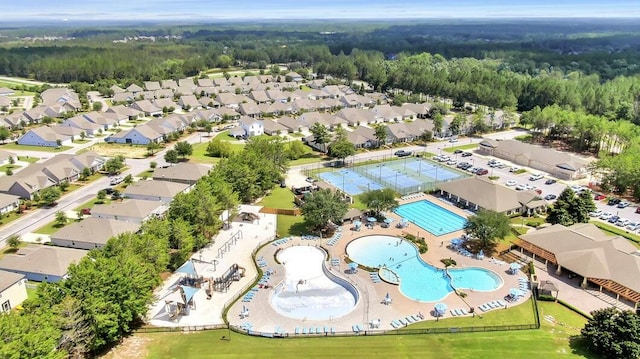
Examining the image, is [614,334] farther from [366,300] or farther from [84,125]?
[84,125]

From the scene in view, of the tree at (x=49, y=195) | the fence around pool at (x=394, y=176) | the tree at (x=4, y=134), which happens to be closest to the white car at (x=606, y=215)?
the fence around pool at (x=394, y=176)

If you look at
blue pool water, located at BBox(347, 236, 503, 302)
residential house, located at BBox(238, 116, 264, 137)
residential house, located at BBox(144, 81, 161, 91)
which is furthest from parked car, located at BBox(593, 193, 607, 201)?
residential house, located at BBox(144, 81, 161, 91)

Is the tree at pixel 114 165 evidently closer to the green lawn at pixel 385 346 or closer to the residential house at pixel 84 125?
the residential house at pixel 84 125

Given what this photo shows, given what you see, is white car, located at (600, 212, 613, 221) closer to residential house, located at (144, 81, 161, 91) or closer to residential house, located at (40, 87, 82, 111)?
residential house, located at (40, 87, 82, 111)

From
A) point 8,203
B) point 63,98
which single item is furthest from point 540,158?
point 63,98

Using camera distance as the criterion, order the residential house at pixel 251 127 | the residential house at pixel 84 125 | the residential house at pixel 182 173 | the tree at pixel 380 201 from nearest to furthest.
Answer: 1. the tree at pixel 380 201
2. the residential house at pixel 182 173
3. the residential house at pixel 251 127
4. the residential house at pixel 84 125
